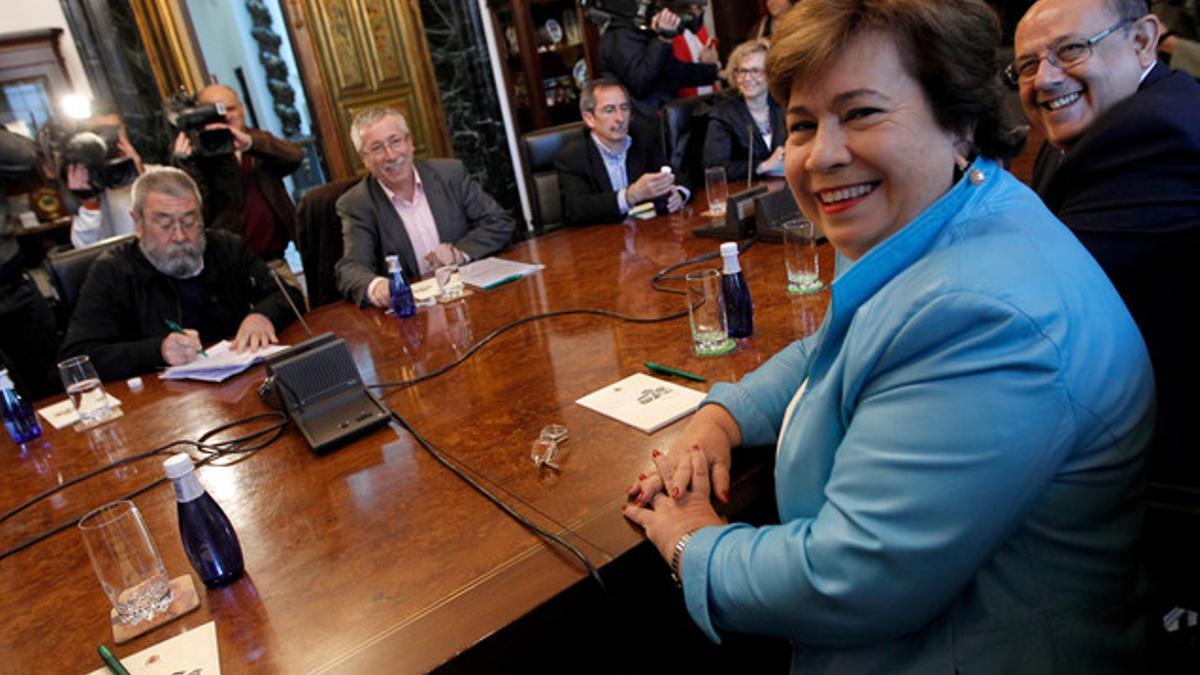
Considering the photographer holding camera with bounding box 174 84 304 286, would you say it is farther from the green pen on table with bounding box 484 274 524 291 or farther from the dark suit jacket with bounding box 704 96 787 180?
the dark suit jacket with bounding box 704 96 787 180

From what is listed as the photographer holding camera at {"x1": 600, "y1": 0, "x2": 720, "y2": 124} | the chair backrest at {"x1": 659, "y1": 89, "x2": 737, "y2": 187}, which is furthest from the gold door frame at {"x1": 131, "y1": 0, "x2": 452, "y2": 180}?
the chair backrest at {"x1": 659, "y1": 89, "x2": 737, "y2": 187}

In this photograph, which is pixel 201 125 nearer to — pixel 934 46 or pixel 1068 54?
pixel 1068 54

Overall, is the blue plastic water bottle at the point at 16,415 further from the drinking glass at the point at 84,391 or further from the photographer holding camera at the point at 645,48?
the photographer holding camera at the point at 645,48

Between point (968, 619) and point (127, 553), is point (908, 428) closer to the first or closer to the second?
point (968, 619)

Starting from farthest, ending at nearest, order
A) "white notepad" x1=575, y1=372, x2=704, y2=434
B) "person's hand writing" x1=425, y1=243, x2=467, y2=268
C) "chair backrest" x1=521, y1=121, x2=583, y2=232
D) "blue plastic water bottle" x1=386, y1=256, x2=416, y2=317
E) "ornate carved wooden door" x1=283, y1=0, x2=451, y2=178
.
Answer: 1. "ornate carved wooden door" x1=283, y1=0, x2=451, y2=178
2. "chair backrest" x1=521, y1=121, x2=583, y2=232
3. "person's hand writing" x1=425, y1=243, x2=467, y2=268
4. "blue plastic water bottle" x1=386, y1=256, x2=416, y2=317
5. "white notepad" x1=575, y1=372, x2=704, y2=434

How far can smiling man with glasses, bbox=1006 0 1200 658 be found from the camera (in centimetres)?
135

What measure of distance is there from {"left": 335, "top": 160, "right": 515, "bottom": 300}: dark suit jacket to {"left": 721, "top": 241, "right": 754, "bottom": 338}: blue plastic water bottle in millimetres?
1403

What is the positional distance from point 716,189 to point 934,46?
1910 millimetres

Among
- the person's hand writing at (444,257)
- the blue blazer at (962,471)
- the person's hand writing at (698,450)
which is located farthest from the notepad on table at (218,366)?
the blue blazer at (962,471)

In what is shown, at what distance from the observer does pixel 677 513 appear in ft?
3.24

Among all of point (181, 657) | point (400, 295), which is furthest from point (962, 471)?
point (400, 295)

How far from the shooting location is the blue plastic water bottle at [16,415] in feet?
5.66

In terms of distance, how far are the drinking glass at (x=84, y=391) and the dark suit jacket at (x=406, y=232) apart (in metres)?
0.81

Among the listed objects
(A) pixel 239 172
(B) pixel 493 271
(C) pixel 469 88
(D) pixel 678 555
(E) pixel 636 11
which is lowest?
(D) pixel 678 555
